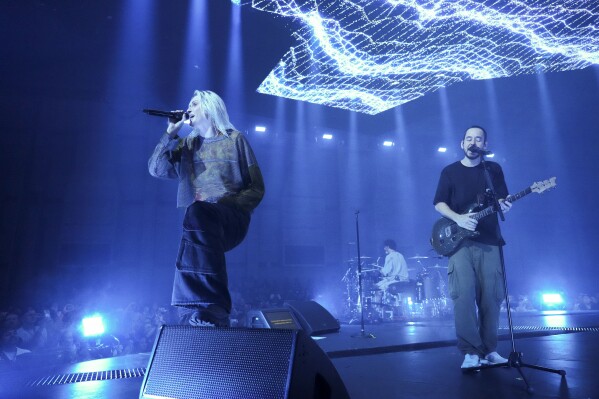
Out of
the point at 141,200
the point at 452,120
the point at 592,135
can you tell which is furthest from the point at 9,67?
the point at 592,135

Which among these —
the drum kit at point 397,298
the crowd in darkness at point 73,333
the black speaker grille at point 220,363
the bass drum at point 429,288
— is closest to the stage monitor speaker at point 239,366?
the black speaker grille at point 220,363

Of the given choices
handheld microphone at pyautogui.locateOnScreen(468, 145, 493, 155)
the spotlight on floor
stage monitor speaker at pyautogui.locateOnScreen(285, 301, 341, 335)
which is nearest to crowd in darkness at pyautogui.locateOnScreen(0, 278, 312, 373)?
stage monitor speaker at pyautogui.locateOnScreen(285, 301, 341, 335)

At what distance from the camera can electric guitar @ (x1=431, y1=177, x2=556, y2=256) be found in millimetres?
3074

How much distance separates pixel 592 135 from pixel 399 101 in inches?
326

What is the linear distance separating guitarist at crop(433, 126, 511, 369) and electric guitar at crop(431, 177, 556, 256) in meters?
0.05

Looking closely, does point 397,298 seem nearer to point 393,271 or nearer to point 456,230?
point 393,271

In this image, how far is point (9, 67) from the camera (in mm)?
9992

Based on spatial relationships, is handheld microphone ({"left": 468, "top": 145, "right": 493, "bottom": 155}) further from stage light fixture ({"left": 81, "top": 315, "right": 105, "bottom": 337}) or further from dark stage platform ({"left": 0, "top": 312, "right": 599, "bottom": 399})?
stage light fixture ({"left": 81, "top": 315, "right": 105, "bottom": 337})

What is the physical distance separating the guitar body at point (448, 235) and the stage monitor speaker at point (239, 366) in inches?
79.2

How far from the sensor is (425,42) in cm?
778

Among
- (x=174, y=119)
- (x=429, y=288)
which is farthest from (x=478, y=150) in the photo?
(x=429, y=288)

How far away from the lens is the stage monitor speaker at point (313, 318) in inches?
204

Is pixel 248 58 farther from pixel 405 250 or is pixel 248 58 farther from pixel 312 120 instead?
pixel 405 250

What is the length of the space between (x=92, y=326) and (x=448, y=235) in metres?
6.38
